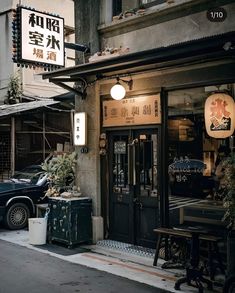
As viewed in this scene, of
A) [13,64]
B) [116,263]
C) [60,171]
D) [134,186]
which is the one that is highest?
[13,64]

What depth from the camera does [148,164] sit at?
938 centimetres

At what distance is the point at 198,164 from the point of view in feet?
27.7

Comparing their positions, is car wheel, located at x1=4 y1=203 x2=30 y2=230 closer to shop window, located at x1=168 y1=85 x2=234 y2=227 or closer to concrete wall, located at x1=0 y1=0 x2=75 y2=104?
shop window, located at x1=168 y1=85 x2=234 y2=227

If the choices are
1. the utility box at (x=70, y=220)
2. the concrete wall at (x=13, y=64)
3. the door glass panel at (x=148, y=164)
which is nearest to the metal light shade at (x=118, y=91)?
the door glass panel at (x=148, y=164)

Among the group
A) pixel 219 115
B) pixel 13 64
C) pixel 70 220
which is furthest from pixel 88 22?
pixel 13 64

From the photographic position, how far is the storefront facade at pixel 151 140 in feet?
26.3

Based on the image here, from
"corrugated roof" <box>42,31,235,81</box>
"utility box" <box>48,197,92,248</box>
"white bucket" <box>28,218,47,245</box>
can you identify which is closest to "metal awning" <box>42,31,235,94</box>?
"corrugated roof" <box>42,31,235,81</box>

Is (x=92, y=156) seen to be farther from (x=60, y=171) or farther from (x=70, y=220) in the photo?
(x=70, y=220)

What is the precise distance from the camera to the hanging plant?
19.5 meters

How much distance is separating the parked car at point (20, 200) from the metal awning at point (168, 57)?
386 centimetres

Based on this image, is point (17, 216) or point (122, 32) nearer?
point (122, 32)

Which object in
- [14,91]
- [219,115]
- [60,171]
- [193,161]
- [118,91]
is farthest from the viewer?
[14,91]

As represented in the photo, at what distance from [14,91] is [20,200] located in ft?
28.7

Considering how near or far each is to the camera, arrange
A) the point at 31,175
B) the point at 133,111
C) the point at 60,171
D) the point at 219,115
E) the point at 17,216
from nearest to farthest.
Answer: the point at 219,115 < the point at 133,111 < the point at 60,171 < the point at 17,216 < the point at 31,175
